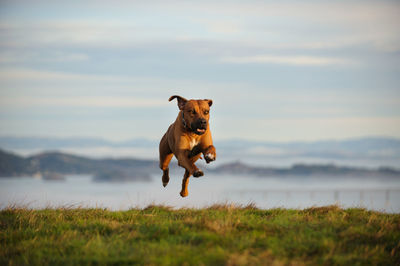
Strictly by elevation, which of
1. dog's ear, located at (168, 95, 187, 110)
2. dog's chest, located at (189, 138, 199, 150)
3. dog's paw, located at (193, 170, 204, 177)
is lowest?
dog's paw, located at (193, 170, 204, 177)

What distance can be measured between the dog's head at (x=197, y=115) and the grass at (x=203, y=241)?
2281 mm

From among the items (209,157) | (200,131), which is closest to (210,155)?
(209,157)

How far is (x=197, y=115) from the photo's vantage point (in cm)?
1204

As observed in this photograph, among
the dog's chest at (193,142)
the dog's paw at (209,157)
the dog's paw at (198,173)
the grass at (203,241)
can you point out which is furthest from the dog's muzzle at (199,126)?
the grass at (203,241)

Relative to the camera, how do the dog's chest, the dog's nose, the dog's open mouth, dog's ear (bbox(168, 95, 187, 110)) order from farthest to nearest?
1. dog's ear (bbox(168, 95, 187, 110))
2. the dog's chest
3. the dog's open mouth
4. the dog's nose

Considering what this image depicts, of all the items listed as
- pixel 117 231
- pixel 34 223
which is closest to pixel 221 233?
pixel 117 231

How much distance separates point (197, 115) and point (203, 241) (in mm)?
3600

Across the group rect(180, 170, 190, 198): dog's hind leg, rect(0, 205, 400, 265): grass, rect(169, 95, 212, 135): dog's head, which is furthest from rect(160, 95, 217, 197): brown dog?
rect(0, 205, 400, 265): grass

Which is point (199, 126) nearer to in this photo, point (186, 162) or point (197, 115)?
point (197, 115)

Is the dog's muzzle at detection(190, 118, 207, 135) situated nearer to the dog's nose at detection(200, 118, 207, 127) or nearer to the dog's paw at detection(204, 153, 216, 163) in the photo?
the dog's nose at detection(200, 118, 207, 127)

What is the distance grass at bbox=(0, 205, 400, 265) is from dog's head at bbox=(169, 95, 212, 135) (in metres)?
2.28

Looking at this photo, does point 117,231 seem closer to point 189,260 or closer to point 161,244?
point 161,244

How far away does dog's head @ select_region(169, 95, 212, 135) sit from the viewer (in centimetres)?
1194

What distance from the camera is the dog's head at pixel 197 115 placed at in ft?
39.2
